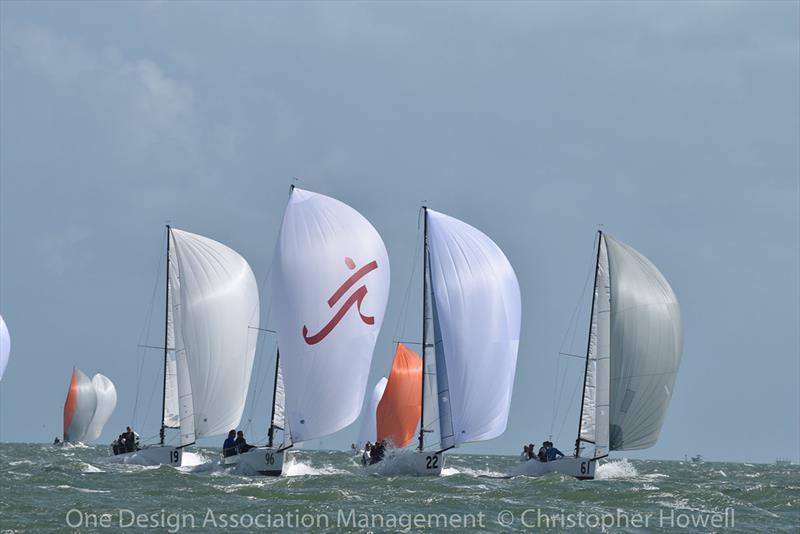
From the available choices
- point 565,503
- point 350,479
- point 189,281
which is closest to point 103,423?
point 189,281

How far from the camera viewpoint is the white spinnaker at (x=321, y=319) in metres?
38.7

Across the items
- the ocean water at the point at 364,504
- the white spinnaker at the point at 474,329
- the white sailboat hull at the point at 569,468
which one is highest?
the white spinnaker at the point at 474,329

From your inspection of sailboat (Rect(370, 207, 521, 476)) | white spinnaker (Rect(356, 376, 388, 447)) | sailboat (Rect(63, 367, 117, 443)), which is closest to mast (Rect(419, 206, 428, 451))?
sailboat (Rect(370, 207, 521, 476))

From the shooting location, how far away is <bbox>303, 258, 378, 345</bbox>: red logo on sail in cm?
3862

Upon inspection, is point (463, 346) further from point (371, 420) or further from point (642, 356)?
point (371, 420)

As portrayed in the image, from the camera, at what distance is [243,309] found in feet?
151

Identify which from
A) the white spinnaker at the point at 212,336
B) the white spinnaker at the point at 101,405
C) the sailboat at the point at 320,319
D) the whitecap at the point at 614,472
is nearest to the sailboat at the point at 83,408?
the white spinnaker at the point at 101,405

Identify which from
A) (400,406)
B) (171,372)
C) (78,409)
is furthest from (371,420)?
(78,409)

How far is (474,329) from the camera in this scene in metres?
39.6

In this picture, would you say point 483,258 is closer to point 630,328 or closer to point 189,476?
point 630,328

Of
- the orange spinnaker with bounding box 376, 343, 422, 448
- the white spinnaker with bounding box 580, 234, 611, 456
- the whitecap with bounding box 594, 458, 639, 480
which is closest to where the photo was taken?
the white spinnaker with bounding box 580, 234, 611, 456

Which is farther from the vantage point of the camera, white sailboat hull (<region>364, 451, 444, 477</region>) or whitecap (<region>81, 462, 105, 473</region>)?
whitecap (<region>81, 462, 105, 473</region>)

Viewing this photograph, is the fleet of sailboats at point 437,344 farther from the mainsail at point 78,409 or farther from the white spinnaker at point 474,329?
the mainsail at point 78,409

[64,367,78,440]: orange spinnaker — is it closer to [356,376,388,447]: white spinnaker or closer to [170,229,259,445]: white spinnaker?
[356,376,388,447]: white spinnaker
